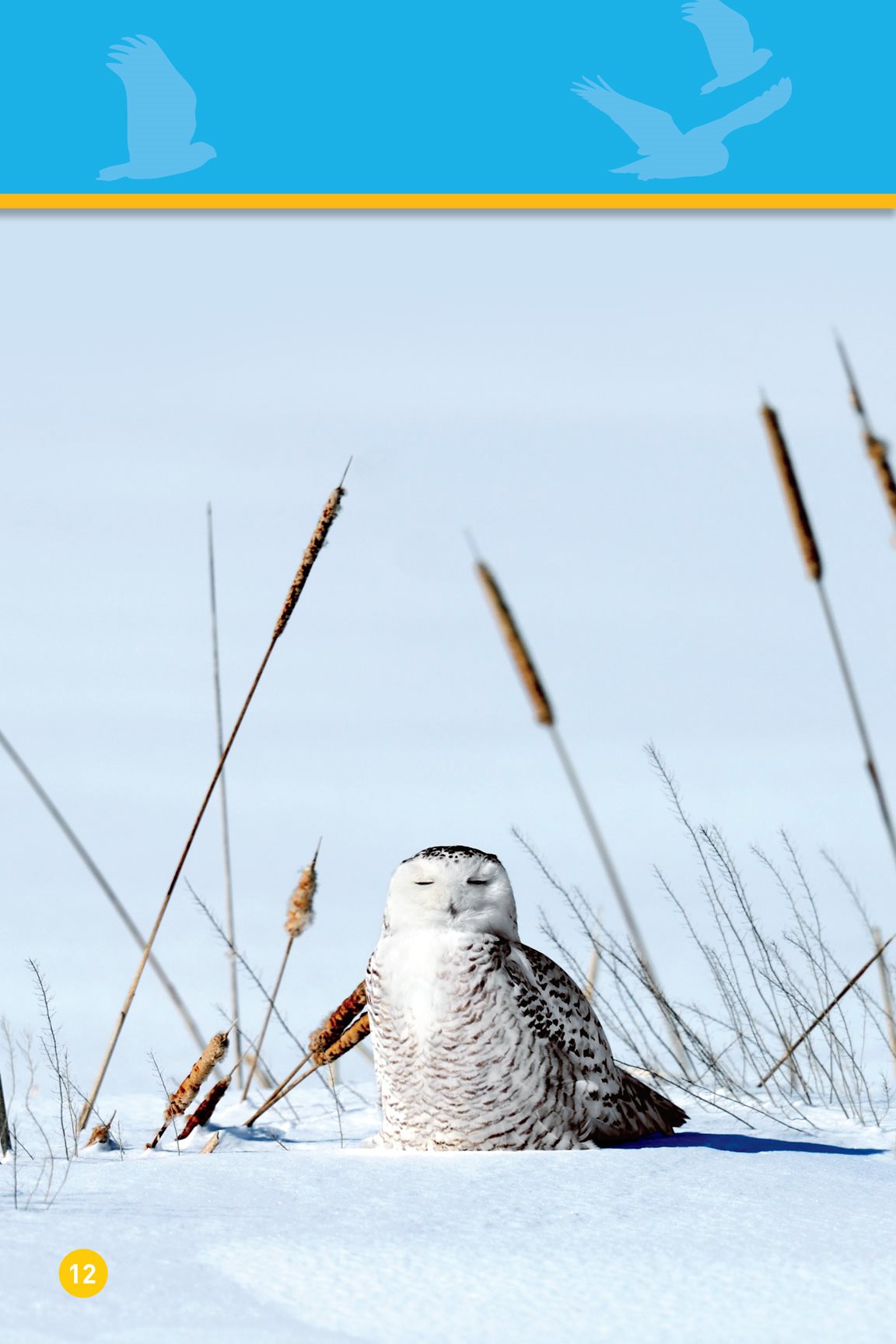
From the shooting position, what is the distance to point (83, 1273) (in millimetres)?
2354

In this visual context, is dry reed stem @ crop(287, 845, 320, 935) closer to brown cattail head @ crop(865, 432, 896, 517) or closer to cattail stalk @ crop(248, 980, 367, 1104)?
cattail stalk @ crop(248, 980, 367, 1104)

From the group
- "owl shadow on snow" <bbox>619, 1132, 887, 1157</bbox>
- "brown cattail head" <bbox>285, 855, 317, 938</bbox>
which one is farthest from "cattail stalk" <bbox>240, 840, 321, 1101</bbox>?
"owl shadow on snow" <bbox>619, 1132, 887, 1157</bbox>

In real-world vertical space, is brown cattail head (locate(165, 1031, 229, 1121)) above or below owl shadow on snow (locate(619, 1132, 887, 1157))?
above

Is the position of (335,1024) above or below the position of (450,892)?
below

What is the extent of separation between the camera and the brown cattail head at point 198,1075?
359 centimetres

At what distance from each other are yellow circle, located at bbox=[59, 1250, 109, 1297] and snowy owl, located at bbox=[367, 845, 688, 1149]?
3.28 ft

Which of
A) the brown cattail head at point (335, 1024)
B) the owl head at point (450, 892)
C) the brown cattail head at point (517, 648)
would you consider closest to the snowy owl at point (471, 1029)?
the owl head at point (450, 892)

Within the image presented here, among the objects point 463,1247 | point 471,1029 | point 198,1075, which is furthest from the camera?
point 198,1075

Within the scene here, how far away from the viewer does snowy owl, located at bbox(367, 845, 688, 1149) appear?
3.25 meters

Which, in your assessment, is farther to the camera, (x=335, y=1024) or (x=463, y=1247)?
(x=335, y=1024)

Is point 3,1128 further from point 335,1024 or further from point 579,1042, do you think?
point 579,1042

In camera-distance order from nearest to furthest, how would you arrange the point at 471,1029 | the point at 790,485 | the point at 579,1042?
the point at 790,485, the point at 471,1029, the point at 579,1042

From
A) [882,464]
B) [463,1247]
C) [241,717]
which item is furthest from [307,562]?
[463,1247]

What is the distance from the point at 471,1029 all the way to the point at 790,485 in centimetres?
131
